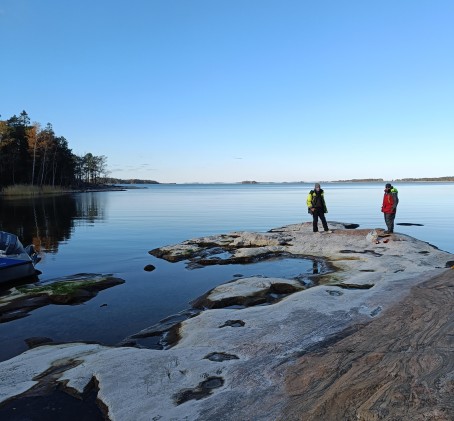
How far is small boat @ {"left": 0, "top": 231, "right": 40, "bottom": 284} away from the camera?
15156 millimetres

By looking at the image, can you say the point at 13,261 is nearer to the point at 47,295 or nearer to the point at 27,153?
the point at 47,295

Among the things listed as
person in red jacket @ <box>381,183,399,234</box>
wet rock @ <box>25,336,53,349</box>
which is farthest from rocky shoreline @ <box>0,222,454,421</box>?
person in red jacket @ <box>381,183,399,234</box>

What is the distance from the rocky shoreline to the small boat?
831cm

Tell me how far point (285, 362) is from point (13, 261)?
532 inches

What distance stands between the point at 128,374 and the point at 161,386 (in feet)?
2.68

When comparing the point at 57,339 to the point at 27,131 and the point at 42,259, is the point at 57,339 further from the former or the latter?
the point at 27,131

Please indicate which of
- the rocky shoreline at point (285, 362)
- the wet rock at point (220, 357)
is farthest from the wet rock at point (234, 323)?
the wet rock at point (220, 357)

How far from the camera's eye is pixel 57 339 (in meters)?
9.38

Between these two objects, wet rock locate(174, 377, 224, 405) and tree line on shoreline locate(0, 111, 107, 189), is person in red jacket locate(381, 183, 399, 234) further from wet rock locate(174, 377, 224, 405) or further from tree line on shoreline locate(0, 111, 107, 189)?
tree line on shoreline locate(0, 111, 107, 189)

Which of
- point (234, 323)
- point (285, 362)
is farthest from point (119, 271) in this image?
point (285, 362)

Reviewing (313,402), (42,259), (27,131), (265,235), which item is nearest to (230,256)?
(265,235)

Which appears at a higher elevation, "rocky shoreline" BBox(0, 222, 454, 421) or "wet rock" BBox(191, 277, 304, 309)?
"rocky shoreline" BBox(0, 222, 454, 421)

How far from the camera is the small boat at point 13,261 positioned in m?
15.2

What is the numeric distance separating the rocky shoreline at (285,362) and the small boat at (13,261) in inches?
327
